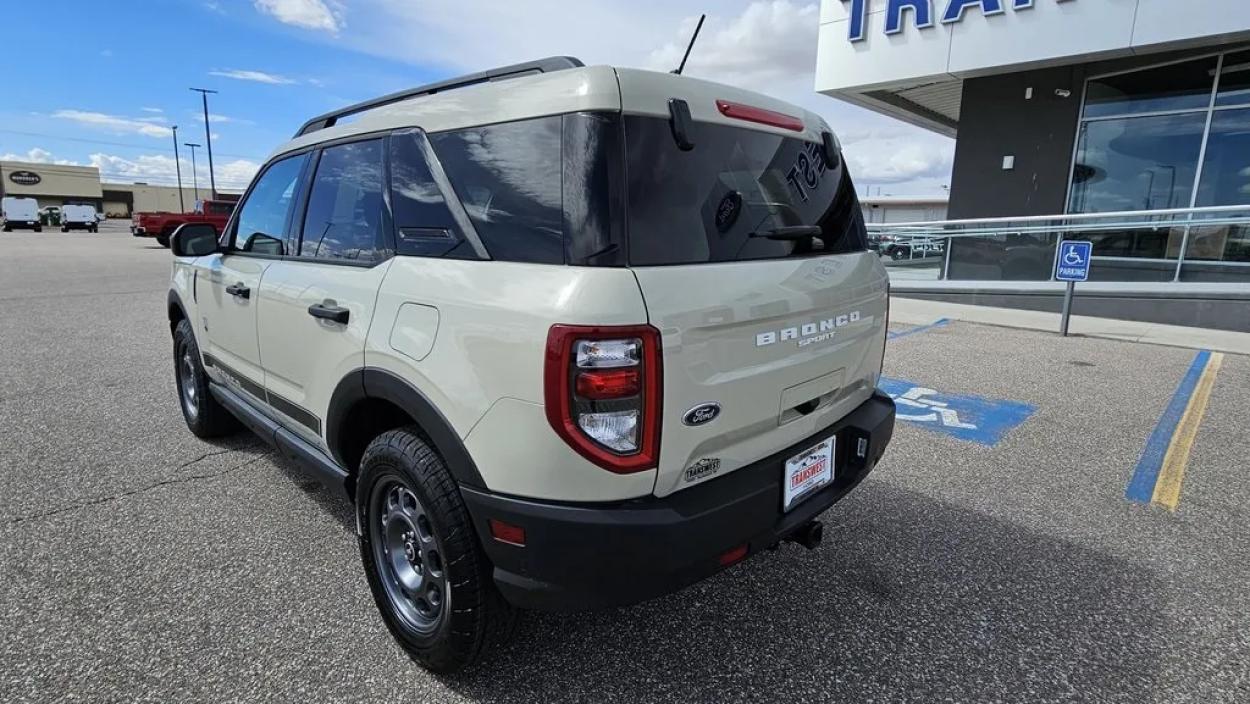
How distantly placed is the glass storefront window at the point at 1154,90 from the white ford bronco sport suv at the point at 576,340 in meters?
13.4

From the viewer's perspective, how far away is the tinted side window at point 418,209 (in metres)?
2.12

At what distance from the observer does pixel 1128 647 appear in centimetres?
240

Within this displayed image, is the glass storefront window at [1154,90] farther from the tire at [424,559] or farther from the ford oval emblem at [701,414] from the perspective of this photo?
the tire at [424,559]

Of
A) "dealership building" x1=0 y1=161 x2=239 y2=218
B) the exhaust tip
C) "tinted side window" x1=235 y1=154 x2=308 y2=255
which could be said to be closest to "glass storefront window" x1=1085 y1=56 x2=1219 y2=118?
the exhaust tip

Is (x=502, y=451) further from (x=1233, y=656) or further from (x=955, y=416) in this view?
(x=955, y=416)

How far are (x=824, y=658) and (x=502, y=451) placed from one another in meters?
1.42

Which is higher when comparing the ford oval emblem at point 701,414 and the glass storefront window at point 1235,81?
the glass storefront window at point 1235,81

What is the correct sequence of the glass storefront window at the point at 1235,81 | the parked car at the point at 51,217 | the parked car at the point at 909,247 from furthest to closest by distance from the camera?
the parked car at the point at 51,217
the parked car at the point at 909,247
the glass storefront window at the point at 1235,81

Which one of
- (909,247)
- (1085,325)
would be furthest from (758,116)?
(909,247)

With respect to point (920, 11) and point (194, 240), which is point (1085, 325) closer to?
point (920, 11)

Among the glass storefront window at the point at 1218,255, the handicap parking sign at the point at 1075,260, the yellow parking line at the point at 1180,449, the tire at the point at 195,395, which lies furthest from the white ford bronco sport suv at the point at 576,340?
the glass storefront window at the point at 1218,255

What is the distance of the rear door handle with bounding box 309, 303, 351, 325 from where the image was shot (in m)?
2.40

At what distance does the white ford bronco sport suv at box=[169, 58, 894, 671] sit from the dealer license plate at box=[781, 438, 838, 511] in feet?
0.04

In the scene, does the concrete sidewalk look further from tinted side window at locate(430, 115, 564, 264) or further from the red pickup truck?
the red pickup truck
